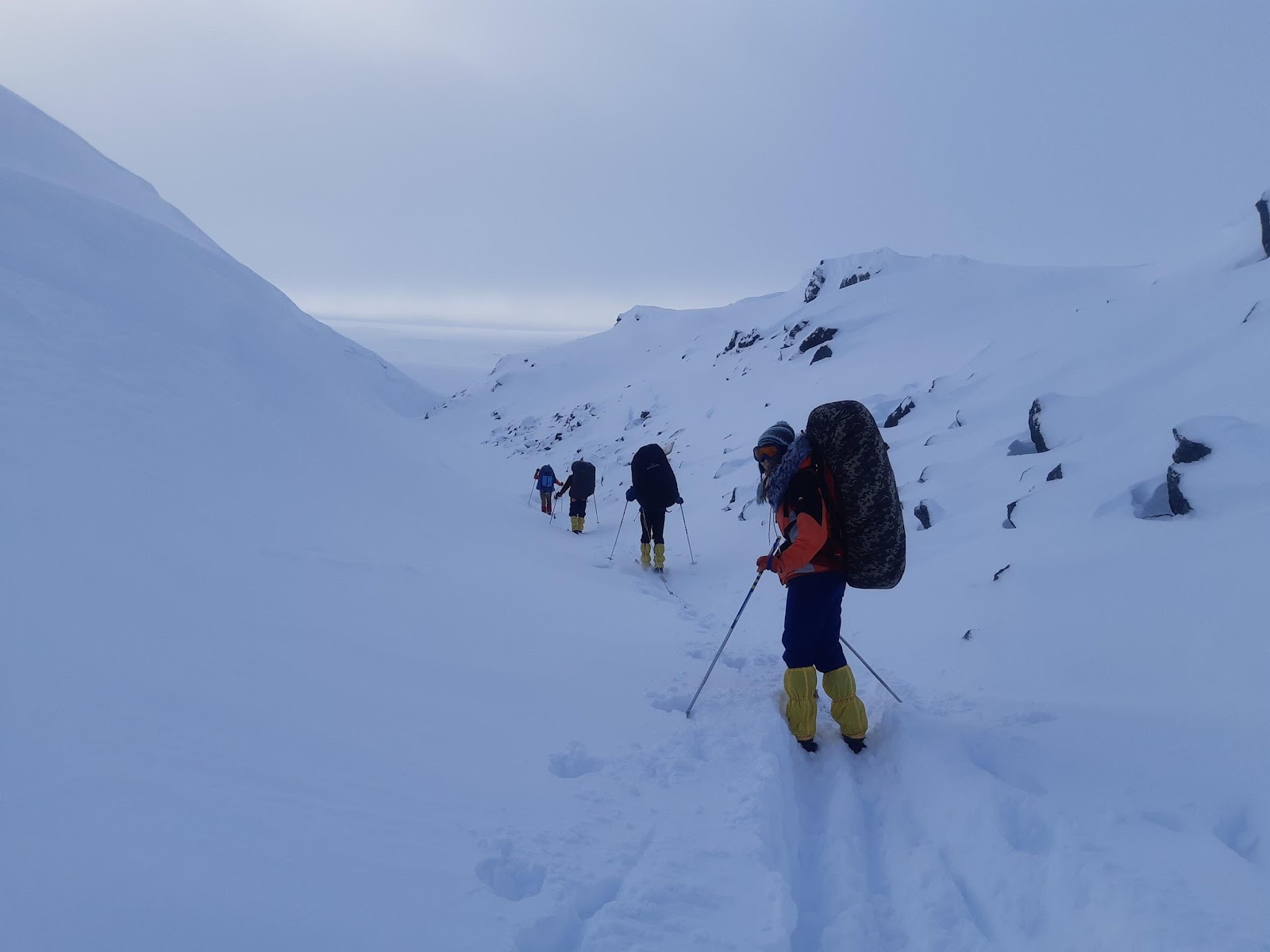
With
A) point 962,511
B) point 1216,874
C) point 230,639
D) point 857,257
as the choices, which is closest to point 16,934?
point 230,639

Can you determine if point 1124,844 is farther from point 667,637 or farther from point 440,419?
point 440,419

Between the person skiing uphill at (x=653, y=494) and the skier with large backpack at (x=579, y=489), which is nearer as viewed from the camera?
the person skiing uphill at (x=653, y=494)

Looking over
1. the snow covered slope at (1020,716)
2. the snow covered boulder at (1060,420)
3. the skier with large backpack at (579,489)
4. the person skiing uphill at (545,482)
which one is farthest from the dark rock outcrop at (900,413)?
the person skiing uphill at (545,482)

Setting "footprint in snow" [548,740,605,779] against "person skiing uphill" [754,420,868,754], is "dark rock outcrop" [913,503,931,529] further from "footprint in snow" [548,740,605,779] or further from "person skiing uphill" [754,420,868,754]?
"footprint in snow" [548,740,605,779]

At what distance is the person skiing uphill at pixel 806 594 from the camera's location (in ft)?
14.4

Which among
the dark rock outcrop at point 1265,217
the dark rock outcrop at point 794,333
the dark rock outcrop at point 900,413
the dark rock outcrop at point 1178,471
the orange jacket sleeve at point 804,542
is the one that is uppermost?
the dark rock outcrop at point 794,333

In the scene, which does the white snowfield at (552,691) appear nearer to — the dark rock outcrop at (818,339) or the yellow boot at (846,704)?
the yellow boot at (846,704)

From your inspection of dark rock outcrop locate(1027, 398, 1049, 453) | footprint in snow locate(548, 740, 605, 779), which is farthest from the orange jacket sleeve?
dark rock outcrop locate(1027, 398, 1049, 453)

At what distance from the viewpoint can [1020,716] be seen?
14.9ft

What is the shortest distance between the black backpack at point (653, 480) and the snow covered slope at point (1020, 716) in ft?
3.92

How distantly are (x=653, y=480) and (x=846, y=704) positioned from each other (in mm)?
6559

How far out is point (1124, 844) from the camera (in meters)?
3.21

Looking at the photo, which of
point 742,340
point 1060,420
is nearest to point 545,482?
point 1060,420

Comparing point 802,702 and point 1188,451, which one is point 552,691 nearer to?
point 802,702
